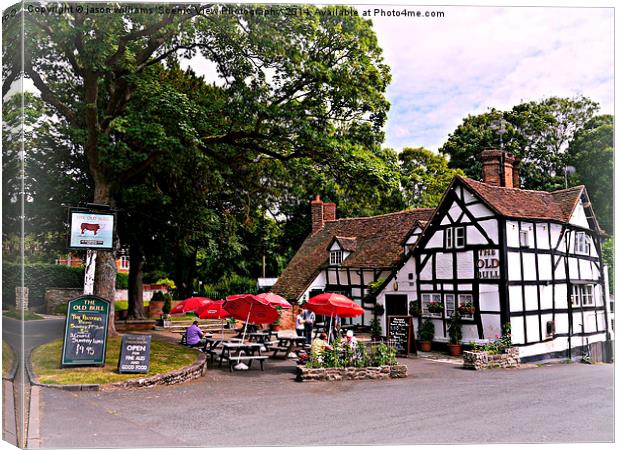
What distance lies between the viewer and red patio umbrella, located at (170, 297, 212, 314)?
1597cm

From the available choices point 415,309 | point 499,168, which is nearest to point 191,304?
point 415,309

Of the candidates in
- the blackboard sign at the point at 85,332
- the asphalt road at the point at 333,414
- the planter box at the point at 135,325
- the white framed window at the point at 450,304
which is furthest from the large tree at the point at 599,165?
the planter box at the point at 135,325

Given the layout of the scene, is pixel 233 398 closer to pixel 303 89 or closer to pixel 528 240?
pixel 303 89

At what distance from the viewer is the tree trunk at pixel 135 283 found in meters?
18.8

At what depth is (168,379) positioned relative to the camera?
12383mm

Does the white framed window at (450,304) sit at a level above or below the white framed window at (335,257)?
below

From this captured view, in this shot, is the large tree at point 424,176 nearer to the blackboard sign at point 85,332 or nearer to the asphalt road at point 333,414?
the asphalt road at point 333,414

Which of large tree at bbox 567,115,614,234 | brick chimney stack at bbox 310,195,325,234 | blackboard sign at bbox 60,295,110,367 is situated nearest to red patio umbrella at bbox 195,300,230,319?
blackboard sign at bbox 60,295,110,367

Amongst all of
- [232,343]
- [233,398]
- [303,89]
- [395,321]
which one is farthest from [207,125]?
[395,321]

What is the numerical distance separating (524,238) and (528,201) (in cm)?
140

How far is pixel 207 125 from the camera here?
15188 mm

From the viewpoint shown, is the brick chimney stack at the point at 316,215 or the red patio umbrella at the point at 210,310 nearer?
the red patio umbrella at the point at 210,310

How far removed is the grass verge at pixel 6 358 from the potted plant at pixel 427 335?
42.6ft

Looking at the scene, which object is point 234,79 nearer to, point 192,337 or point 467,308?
point 192,337
